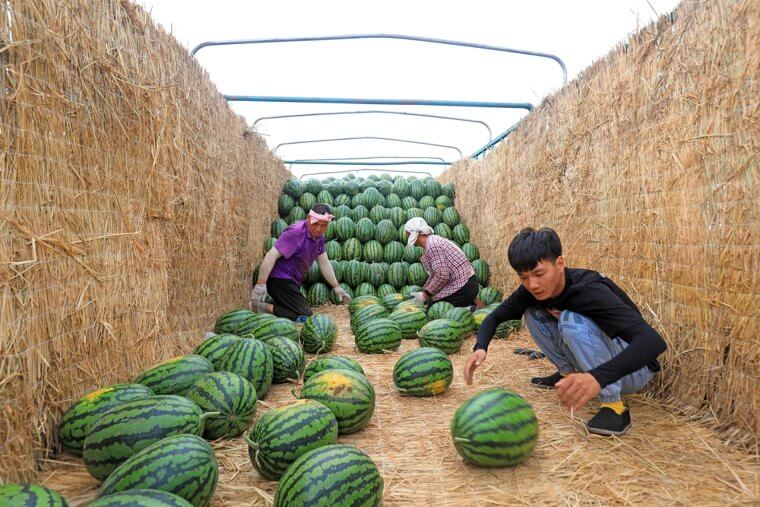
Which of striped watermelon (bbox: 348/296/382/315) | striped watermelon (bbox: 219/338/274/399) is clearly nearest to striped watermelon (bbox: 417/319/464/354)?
striped watermelon (bbox: 219/338/274/399)

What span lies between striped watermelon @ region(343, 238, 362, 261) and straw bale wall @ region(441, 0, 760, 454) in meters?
4.15

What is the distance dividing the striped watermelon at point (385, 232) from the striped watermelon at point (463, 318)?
304cm

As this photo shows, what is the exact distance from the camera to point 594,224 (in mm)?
4078

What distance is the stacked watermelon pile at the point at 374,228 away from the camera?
305 inches

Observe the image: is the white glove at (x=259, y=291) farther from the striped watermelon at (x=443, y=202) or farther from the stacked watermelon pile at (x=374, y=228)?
the striped watermelon at (x=443, y=202)

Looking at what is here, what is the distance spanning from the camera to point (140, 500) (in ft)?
4.50

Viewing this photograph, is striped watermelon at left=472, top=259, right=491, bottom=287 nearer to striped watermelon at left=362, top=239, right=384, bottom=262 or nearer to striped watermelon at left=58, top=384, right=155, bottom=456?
striped watermelon at left=362, top=239, right=384, bottom=262

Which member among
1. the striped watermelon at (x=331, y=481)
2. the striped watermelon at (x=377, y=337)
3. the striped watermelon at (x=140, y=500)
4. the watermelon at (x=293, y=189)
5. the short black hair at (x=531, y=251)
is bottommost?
the striped watermelon at (x=377, y=337)

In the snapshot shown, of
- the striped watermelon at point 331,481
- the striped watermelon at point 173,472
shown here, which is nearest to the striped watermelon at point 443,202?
the striped watermelon at point 331,481

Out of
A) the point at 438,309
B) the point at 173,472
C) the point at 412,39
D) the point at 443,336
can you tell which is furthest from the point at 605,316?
the point at 412,39

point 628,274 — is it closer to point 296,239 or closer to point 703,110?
point 703,110

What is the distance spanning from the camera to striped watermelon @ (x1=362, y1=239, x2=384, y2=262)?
8031 mm

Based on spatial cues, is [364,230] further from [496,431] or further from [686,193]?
[496,431]

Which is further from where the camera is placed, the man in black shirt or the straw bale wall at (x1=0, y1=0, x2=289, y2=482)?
the man in black shirt
